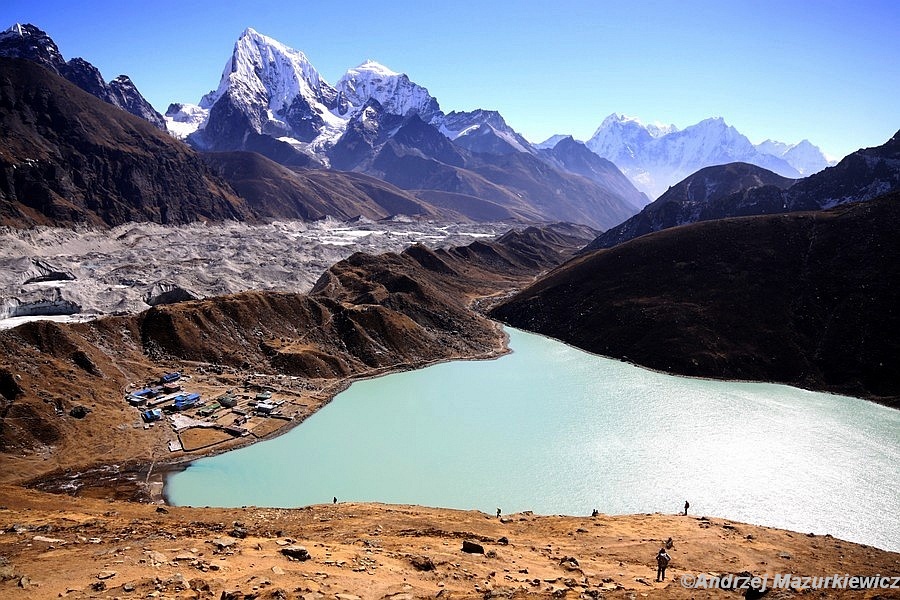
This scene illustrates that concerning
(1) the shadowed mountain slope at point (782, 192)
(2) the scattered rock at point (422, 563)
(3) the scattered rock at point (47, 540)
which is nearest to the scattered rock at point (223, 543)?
(3) the scattered rock at point (47, 540)

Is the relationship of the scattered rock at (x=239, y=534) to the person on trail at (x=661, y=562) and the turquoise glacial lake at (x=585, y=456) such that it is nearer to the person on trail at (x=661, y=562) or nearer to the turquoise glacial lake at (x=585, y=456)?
the turquoise glacial lake at (x=585, y=456)

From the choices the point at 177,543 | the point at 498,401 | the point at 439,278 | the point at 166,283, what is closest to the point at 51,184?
the point at 166,283

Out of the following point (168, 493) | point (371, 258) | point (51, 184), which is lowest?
point (168, 493)

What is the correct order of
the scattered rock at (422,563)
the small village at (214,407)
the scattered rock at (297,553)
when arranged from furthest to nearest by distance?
the small village at (214,407), the scattered rock at (422,563), the scattered rock at (297,553)

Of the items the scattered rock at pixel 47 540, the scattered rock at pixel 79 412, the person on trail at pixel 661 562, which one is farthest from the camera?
the scattered rock at pixel 79 412

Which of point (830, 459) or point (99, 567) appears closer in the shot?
point (99, 567)

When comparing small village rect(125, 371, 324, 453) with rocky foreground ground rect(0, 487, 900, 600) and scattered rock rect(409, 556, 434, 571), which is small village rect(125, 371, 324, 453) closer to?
rocky foreground ground rect(0, 487, 900, 600)

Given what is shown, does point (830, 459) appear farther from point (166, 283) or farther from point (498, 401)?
point (166, 283)
